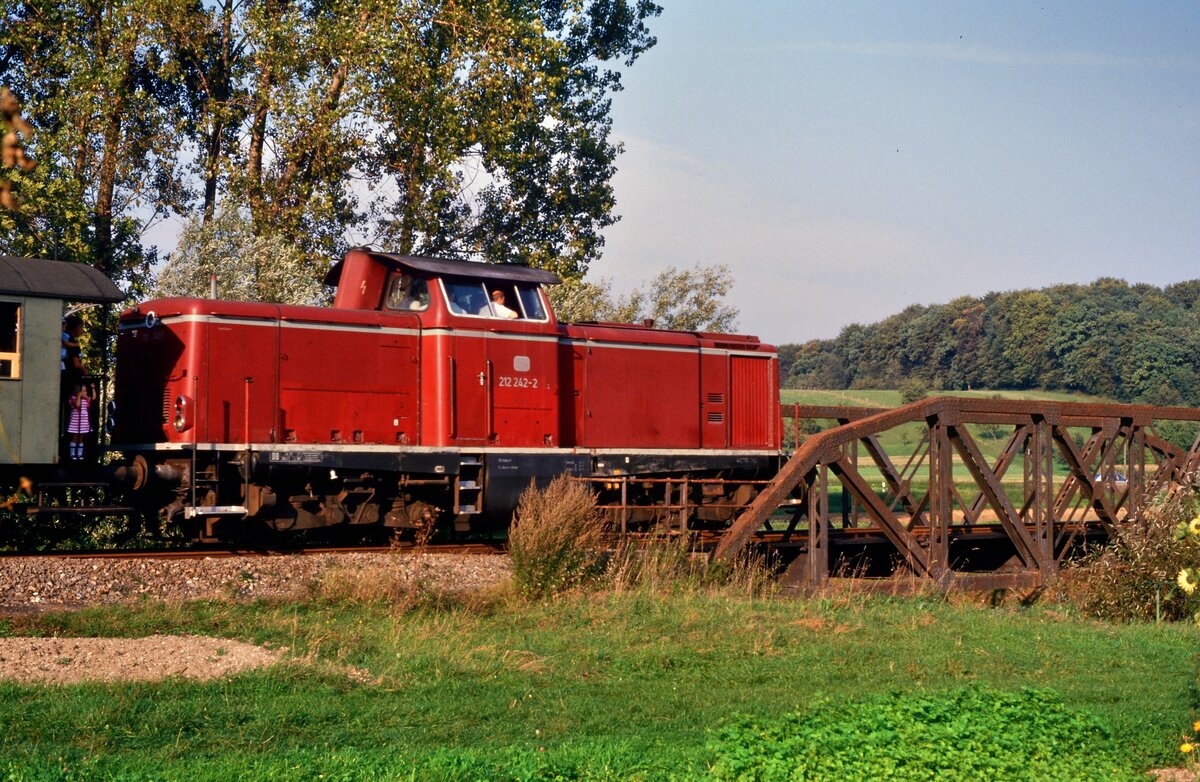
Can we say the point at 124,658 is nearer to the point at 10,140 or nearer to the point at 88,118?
the point at 10,140

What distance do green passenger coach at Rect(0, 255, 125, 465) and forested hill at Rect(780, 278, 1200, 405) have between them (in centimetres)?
7556

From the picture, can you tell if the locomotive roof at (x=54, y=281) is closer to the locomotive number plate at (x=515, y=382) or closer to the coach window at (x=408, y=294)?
the coach window at (x=408, y=294)

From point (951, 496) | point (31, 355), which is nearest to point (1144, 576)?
point (951, 496)

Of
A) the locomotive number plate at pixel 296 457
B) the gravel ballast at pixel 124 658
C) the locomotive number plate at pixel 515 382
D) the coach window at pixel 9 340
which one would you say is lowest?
the gravel ballast at pixel 124 658

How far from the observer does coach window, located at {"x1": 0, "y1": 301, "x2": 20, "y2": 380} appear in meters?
13.6

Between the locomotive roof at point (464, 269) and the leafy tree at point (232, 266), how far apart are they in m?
6.48

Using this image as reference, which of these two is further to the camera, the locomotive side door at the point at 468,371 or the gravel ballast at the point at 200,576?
the locomotive side door at the point at 468,371

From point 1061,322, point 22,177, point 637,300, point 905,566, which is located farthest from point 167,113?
point 1061,322

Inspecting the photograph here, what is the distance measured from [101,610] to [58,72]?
1619 cm

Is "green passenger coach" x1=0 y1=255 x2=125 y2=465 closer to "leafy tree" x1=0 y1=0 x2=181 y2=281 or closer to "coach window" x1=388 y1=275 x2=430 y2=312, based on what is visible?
"coach window" x1=388 y1=275 x2=430 y2=312

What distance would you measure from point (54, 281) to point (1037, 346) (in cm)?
8661

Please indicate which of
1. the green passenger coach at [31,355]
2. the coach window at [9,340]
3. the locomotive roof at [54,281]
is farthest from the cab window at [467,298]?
the coach window at [9,340]

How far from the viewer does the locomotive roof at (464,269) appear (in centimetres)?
1705

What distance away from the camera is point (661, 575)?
14180mm
